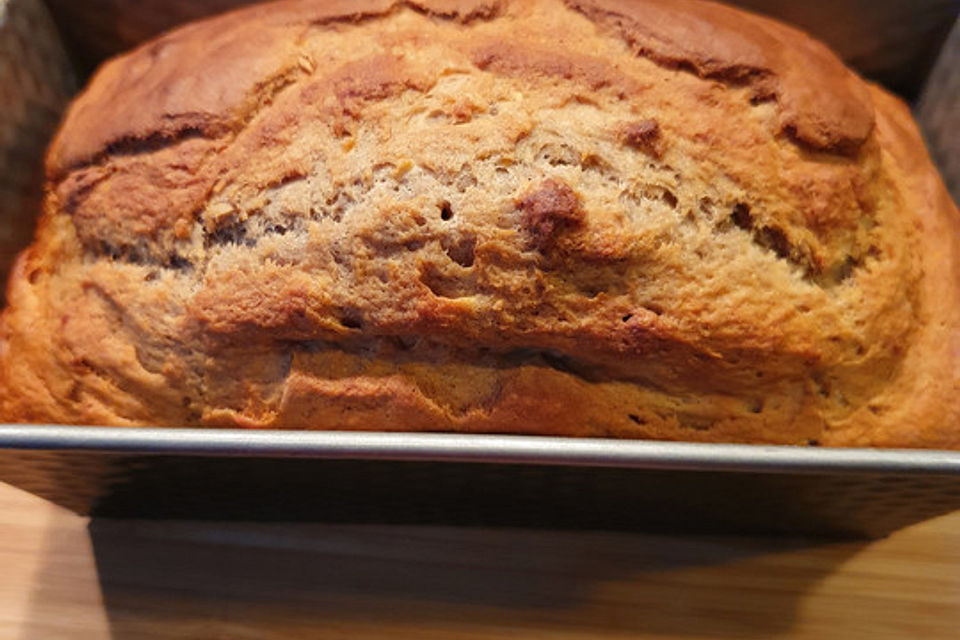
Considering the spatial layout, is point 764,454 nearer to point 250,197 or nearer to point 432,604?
point 432,604

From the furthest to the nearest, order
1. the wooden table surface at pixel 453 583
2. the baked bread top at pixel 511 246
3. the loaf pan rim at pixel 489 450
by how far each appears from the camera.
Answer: the wooden table surface at pixel 453 583, the baked bread top at pixel 511 246, the loaf pan rim at pixel 489 450

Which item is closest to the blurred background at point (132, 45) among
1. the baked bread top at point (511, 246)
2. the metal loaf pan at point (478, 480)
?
the baked bread top at point (511, 246)

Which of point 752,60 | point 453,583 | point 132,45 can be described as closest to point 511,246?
point 752,60

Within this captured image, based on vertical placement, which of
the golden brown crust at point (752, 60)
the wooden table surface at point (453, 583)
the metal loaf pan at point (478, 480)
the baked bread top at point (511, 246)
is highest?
the golden brown crust at point (752, 60)

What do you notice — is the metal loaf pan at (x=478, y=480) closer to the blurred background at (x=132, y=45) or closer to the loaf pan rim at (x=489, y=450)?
the loaf pan rim at (x=489, y=450)

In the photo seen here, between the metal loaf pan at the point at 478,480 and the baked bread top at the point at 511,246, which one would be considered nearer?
the metal loaf pan at the point at 478,480

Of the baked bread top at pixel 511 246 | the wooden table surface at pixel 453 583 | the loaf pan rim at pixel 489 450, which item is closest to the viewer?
the loaf pan rim at pixel 489 450

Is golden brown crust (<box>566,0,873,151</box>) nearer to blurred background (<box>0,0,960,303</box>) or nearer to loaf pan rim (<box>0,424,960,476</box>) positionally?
blurred background (<box>0,0,960,303</box>)
